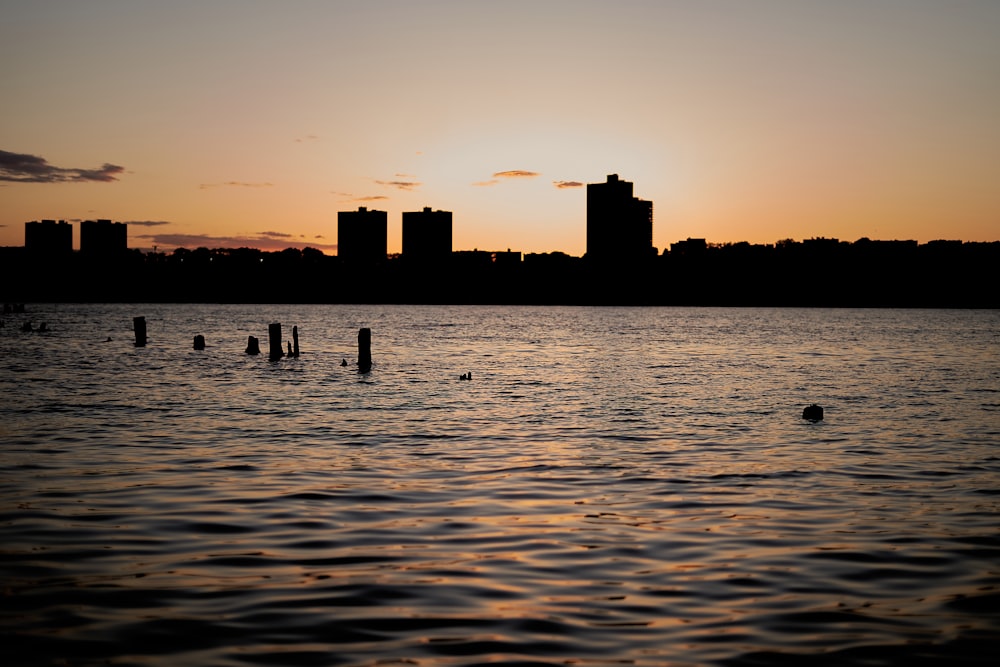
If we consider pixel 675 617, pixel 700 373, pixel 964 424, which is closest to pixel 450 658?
pixel 675 617

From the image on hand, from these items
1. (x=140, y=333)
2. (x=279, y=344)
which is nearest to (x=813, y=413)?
(x=279, y=344)

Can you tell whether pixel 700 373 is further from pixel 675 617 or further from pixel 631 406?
pixel 675 617

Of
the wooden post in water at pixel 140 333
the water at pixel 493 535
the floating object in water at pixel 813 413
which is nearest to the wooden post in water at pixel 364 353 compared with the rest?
the water at pixel 493 535

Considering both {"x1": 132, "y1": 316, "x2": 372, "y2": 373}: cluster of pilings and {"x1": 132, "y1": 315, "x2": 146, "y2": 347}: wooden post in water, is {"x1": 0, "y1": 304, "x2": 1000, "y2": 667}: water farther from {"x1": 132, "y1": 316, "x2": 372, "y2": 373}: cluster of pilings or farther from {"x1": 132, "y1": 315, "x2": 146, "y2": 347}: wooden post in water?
{"x1": 132, "y1": 315, "x2": 146, "y2": 347}: wooden post in water

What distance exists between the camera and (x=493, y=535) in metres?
13.2

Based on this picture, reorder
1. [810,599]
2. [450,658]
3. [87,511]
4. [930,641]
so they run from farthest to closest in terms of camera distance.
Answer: [87,511] < [810,599] < [930,641] < [450,658]

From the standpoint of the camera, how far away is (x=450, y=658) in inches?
316

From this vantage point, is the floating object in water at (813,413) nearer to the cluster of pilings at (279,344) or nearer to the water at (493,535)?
the water at (493,535)

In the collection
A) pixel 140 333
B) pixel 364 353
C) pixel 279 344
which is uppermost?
pixel 140 333

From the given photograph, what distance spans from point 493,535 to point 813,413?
19727mm

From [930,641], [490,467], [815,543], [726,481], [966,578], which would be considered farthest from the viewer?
[490,467]

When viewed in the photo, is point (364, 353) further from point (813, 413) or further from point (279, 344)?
point (813, 413)

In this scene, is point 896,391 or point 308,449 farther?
point 896,391

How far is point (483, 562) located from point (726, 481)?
26.7 ft
